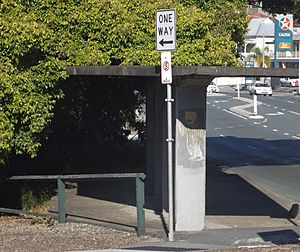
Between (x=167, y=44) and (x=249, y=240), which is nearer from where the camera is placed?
(x=167, y=44)

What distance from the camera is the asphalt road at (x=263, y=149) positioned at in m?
19.9

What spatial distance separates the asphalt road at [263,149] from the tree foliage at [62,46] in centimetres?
351

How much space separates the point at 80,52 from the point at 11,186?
373 centimetres

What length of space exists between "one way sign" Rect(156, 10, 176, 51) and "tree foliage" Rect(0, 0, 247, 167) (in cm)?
278

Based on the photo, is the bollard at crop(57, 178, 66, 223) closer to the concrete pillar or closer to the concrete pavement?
the concrete pavement

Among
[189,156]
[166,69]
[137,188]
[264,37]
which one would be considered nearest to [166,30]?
[166,69]

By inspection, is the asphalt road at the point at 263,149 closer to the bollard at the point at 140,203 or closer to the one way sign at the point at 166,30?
the bollard at the point at 140,203

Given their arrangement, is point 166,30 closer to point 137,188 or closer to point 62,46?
point 137,188

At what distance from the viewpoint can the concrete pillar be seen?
12016 mm

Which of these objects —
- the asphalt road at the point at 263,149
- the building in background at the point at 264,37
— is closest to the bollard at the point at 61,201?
the asphalt road at the point at 263,149

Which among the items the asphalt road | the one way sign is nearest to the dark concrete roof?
the one way sign

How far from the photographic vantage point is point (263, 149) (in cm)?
3350

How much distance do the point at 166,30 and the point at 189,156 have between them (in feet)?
7.14

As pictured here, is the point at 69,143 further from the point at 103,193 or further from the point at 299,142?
the point at 299,142
